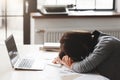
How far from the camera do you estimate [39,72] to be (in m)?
2.11

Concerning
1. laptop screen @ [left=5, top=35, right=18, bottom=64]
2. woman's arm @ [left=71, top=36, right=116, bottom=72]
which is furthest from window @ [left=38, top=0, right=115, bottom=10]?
woman's arm @ [left=71, top=36, right=116, bottom=72]

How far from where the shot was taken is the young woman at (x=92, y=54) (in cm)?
204

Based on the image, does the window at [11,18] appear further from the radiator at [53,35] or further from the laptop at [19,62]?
the laptop at [19,62]

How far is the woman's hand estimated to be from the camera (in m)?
2.24

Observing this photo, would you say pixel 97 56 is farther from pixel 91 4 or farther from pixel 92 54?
pixel 91 4

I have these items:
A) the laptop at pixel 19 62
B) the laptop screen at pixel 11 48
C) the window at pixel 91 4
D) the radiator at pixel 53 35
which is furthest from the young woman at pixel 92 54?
the window at pixel 91 4

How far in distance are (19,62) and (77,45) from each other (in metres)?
0.53

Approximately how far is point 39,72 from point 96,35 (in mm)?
585

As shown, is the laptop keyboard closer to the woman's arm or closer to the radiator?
the woman's arm

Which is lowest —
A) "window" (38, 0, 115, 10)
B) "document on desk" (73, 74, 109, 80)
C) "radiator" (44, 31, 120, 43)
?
"document on desk" (73, 74, 109, 80)

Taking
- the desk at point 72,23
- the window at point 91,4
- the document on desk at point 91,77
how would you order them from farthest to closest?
the window at point 91,4, the desk at point 72,23, the document on desk at point 91,77

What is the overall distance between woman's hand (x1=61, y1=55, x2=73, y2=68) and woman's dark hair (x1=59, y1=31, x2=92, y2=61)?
0.05 meters

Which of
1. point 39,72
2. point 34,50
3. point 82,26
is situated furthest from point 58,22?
point 39,72

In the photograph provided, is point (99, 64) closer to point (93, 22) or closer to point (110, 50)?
point (110, 50)
